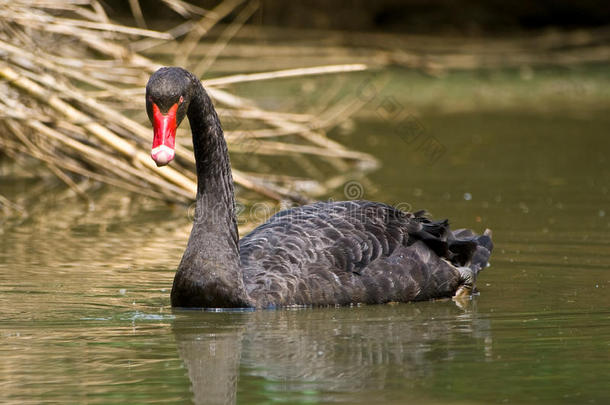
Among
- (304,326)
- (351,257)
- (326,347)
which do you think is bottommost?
(326,347)

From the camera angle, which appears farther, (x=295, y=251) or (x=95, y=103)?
(x=95, y=103)

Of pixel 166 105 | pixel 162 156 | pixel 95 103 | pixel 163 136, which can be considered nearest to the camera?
pixel 162 156

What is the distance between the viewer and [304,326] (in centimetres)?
558

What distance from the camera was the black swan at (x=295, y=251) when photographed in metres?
5.88

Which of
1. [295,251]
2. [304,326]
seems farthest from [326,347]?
[295,251]

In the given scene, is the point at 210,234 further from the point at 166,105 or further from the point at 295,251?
the point at 166,105

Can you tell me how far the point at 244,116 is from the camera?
29.8 ft

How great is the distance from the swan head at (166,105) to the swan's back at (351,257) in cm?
104

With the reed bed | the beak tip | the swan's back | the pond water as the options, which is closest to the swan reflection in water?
the pond water

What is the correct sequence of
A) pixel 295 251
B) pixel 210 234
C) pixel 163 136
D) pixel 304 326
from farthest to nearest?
1. pixel 295 251
2. pixel 210 234
3. pixel 304 326
4. pixel 163 136

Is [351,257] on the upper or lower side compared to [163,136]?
lower

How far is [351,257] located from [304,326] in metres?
0.77

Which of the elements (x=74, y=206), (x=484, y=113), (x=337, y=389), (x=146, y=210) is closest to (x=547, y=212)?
(x=146, y=210)

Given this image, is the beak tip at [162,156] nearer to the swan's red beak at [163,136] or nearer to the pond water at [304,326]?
the swan's red beak at [163,136]
